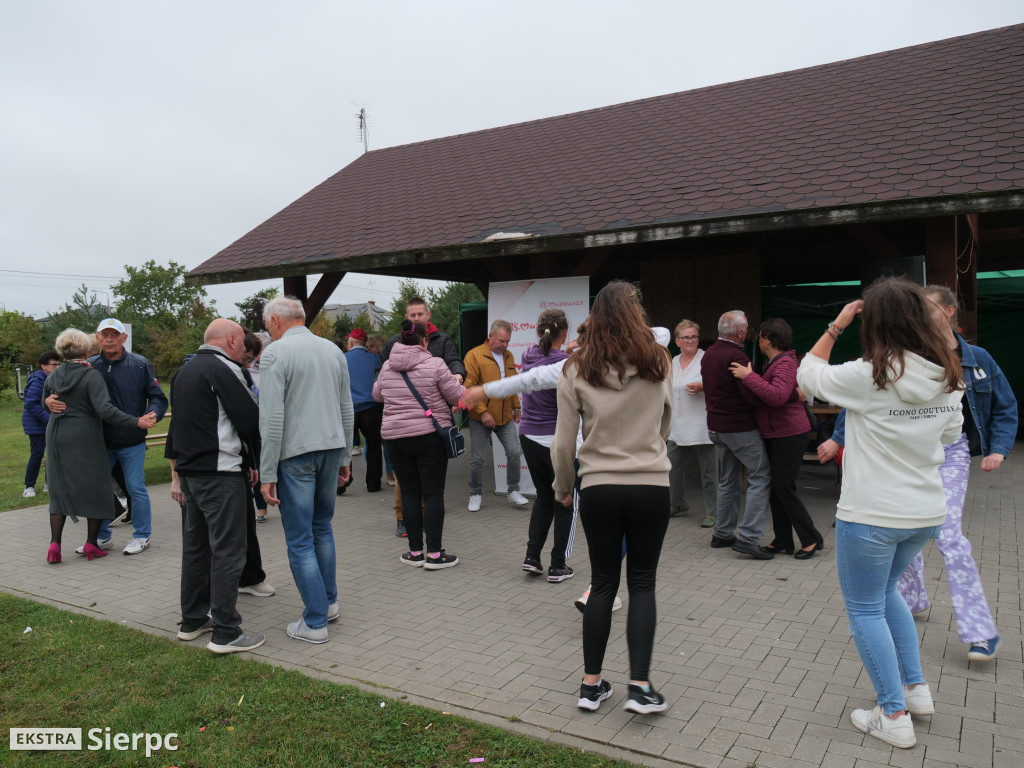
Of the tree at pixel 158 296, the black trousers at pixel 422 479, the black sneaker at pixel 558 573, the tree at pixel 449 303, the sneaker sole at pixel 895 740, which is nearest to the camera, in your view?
the sneaker sole at pixel 895 740

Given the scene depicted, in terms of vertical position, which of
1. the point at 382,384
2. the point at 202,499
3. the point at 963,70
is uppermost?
the point at 963,70

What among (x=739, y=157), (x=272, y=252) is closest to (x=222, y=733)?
(x=739, y=157)

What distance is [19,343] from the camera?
3142 cm

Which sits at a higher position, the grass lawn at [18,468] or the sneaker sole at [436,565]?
the sneaker sole at [436,565]

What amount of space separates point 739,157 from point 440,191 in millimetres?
4534

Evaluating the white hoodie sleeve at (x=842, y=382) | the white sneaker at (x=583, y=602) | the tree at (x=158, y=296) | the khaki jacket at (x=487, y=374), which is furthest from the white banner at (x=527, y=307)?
the tree at (x=158, y=296)

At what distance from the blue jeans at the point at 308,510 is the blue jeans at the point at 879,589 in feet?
8.94

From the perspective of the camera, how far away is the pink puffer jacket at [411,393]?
18.0ft

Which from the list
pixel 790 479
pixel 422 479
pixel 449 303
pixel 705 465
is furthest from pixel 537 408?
pixel 449 303

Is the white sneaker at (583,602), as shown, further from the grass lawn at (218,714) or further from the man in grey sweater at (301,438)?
the man in grey sweater at (301,438)

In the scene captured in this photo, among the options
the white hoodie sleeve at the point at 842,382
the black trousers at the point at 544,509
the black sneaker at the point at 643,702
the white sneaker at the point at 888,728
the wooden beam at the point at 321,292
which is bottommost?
the white sneaker at the point at 888,728

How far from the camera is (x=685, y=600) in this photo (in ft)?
16.1

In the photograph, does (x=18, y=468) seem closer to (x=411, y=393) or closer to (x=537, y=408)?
(x=411, y=393)

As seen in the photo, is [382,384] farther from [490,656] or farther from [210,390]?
[490,656]
